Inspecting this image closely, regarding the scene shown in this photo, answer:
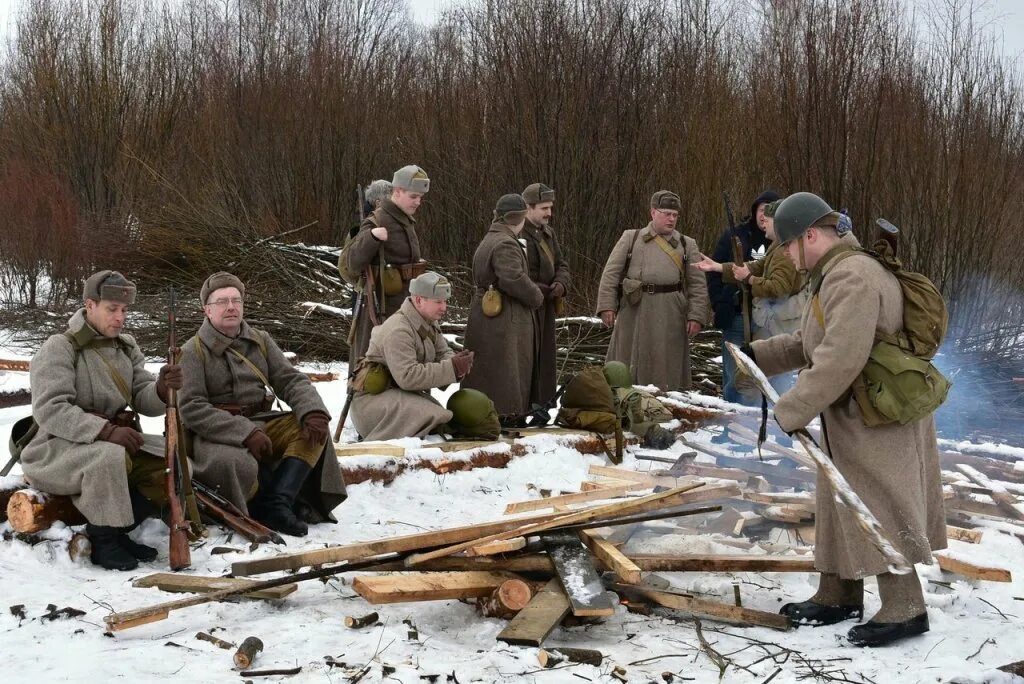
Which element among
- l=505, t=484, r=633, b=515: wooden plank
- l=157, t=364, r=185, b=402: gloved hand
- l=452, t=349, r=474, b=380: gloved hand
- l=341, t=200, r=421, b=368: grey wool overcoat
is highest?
l=341, t=200, r=421, b=368: grey wool overcoat

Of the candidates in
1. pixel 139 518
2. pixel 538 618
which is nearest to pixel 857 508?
pixel 538 618

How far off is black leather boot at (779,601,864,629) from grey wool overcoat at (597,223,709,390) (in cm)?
445

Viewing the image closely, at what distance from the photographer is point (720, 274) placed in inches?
351

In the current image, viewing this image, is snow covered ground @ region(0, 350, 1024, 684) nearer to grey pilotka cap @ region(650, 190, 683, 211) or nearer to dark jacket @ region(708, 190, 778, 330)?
dark jacket @ region(708, 190, 778, 330)

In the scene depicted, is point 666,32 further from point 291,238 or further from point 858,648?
point 858,648

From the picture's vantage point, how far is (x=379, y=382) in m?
7.54

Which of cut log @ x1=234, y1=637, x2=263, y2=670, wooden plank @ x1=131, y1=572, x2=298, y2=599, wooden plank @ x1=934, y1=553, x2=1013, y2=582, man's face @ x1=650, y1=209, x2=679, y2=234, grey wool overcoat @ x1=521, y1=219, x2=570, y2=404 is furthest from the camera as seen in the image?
man's face @ x1=650, y1=209, x2=679, y2=234

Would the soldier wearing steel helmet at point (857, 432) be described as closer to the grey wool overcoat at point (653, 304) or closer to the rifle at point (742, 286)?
the rifle at point (742, 286)

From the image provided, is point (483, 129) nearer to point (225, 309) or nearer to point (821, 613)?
point (225, 309)

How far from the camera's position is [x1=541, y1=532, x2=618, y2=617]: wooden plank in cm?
453

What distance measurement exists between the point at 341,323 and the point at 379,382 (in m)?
5.73

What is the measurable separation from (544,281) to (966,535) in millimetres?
3969

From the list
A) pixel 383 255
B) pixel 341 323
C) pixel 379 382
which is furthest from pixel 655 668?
pixel 341 323

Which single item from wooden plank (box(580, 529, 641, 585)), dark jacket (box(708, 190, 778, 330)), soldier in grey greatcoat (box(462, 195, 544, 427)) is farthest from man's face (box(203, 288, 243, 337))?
dark jacket (box(708, 190, 778, 330))
